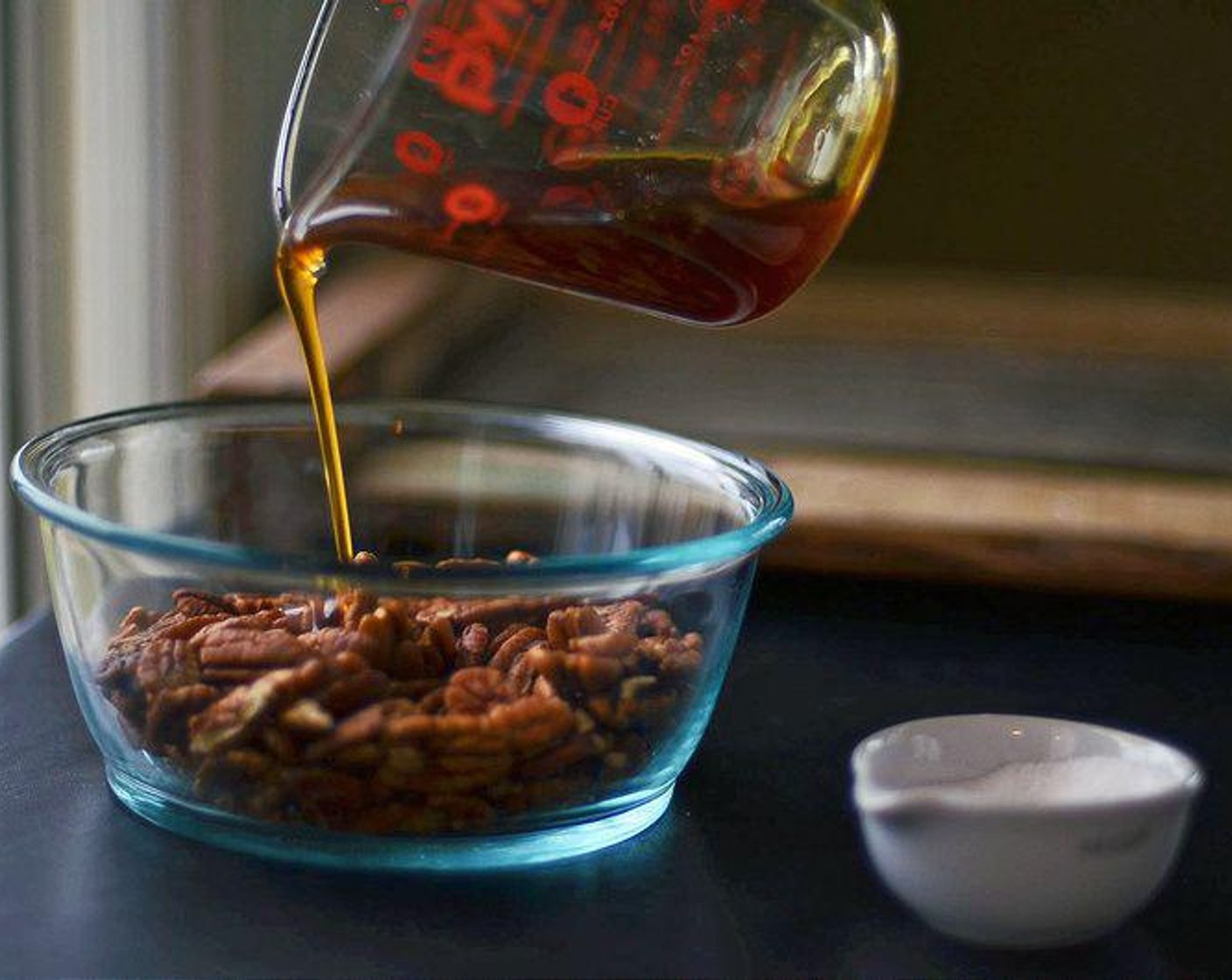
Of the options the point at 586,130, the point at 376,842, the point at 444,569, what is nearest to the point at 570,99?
the point at 586,130

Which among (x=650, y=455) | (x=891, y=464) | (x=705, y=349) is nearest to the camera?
(x=650, y=455)

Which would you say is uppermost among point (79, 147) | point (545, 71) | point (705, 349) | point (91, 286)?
point (545, 71)

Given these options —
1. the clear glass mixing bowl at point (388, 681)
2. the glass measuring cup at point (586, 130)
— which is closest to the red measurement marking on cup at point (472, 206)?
Result: the glass measuring cup at point (586, 130)

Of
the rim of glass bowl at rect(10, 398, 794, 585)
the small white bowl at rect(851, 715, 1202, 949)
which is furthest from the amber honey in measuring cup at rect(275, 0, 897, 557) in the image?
the small white bowl at rect(851, 715, 1202, 949)

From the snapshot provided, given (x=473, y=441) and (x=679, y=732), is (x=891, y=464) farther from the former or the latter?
(x=679, y=732)

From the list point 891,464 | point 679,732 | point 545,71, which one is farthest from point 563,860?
point 891,464

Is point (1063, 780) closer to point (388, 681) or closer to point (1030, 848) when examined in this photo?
point (1030, 848)

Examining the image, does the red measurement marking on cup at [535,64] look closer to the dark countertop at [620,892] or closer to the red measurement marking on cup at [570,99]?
the red measurement marking on cup at [570,99]
